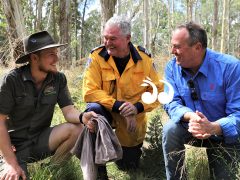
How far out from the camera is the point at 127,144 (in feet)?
13.1

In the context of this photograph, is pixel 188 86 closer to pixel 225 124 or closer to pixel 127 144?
pixel 225 124

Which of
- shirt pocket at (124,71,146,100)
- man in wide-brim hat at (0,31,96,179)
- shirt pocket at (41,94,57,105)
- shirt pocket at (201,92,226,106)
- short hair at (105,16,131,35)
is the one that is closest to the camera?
shirt pocket at (201,92,226,106)

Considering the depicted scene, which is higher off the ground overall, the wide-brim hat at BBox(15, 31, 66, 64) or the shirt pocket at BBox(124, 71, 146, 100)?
the wide-brim hat at BBox(15, 31, 66, 64)

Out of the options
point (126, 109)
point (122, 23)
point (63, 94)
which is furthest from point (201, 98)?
point (63, 94)

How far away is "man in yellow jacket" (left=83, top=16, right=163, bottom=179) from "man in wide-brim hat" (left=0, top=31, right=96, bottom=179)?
293mm

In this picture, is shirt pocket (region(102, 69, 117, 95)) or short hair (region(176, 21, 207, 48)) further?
shirt pocket (region(102, 69, 117, 95))

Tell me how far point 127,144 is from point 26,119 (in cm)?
113

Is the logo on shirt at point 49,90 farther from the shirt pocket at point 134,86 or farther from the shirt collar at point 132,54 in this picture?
the shirt pocket at point 134,86

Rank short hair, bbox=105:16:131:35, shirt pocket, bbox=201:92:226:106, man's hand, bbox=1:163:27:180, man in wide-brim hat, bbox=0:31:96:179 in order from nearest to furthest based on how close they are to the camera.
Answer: man's hand, bbox=1:163:27:180 → shirt pocket, bbox=201:92:226:106 → man in wide-brim hat, bbox=0:31:96:179 → short hair, bbox=105:16:131:35

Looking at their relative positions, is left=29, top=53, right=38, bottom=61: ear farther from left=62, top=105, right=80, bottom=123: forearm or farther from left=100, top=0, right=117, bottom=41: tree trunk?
left=100, top=0, right=117, bottom=41: tree trunk

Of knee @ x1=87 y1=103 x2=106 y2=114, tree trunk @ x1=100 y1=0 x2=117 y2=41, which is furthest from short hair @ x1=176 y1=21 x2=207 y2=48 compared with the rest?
tree trunk @ x1=100 y1=0 x2=117 y2=41

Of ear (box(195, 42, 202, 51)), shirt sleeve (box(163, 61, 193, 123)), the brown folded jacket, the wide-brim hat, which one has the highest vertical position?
the wide-brim hat

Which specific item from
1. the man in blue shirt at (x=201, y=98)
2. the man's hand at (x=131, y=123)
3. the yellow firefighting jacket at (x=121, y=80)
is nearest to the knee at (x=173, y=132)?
the man in blue shirt at (x=201, y=98)

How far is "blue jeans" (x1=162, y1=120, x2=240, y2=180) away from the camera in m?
3.06
